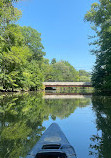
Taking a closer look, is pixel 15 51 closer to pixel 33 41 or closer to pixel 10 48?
pixel 10 48

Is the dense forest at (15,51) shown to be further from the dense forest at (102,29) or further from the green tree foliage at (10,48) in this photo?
the dense forest at (102,29)

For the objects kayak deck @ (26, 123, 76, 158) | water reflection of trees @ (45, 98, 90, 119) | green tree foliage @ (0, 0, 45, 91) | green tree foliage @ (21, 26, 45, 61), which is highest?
green tree foliage @ (21, 26, 45, 61)

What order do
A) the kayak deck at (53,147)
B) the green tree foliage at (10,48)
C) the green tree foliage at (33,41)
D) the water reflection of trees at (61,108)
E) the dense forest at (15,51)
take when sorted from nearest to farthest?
the kayak deck at (53,147) < the water reflection of trees at (61,108) < the green tree foliage at (10,48) < the dense forest at (15,51) < the green tree foliage at (33,41)

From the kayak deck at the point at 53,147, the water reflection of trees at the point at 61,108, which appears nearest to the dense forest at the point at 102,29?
the water reflection of trees at the point at 61,108

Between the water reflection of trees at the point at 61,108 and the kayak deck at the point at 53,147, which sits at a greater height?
the kayak deck at the point at 53,147

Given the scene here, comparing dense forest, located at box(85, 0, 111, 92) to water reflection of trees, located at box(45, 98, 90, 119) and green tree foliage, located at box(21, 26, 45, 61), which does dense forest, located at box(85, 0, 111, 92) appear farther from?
green tree foliage, located at box(21, 26, 45, 61)

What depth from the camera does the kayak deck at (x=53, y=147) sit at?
2.19m

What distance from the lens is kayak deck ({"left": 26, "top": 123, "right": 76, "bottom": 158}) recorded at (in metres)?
2.19

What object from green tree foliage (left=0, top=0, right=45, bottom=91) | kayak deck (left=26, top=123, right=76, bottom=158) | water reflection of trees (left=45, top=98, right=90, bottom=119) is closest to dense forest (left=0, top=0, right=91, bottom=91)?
green tree foliage (left=0, top=0, right=45, bottom=91)

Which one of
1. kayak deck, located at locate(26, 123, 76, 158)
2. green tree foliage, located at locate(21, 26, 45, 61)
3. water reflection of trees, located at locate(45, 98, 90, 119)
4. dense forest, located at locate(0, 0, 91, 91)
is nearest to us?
kayak deck, located at locate(26, 123, 76, 158)

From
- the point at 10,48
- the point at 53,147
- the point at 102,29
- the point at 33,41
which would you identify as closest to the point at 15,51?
the point at 10,48

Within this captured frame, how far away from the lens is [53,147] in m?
2.60

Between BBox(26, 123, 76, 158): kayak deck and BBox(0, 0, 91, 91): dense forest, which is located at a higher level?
BBox(0, 0, 91, 91): dense forest

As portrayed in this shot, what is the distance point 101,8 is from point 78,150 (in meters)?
22.3
